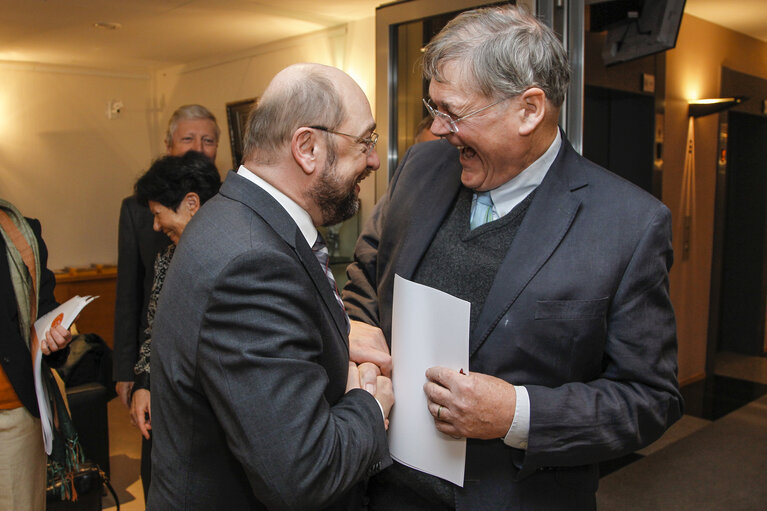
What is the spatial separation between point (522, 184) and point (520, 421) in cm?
51

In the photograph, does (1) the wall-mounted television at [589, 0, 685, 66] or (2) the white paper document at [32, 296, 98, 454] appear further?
(1) the wall-mounted television at [589, 0, 685, 66]

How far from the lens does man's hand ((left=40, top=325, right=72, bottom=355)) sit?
80.1 inches

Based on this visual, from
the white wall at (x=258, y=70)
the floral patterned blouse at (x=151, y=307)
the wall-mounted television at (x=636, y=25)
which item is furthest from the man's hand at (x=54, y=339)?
the white wall at (x=258, y=70)

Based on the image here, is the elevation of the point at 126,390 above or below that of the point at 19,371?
below

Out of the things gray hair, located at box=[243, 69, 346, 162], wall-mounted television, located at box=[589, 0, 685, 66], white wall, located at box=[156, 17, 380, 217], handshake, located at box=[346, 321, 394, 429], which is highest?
white wall, located at box=[156, 17, 380, 217]

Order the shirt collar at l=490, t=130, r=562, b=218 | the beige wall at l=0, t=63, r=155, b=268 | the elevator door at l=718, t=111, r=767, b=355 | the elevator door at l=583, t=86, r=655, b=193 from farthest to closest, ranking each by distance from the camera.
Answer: the beige wall at l=0, t=63, r=155, b=268 < the elevator door at l=718, t=111, r=767, b=355 < the elevator door at l=583, t=86, r=655, b=193 < the shirt collar at l=490, t=130, r=562, b=218

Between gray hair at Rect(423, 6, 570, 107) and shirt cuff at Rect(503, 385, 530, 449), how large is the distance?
2.00ft

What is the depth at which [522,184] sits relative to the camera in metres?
1.46

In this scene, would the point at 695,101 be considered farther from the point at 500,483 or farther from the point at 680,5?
the point at 500,483

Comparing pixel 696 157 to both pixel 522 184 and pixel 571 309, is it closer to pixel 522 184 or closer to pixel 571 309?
pixel 522 184

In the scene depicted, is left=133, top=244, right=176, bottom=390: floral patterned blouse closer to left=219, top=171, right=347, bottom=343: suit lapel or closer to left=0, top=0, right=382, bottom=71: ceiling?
left=219, top=171, right=347, bottom=343: suit lapel

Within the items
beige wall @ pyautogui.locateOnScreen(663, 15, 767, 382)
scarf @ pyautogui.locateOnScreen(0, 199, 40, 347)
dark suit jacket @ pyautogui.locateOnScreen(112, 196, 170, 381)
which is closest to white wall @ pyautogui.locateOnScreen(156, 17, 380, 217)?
beige wall @ pyautogui.locateOnScreen(663, 15, 767, 382)

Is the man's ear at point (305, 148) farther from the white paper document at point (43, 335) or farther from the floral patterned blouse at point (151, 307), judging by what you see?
the floral patterned blouse at point (151, 307)

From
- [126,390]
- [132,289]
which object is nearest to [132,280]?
[132,289]
